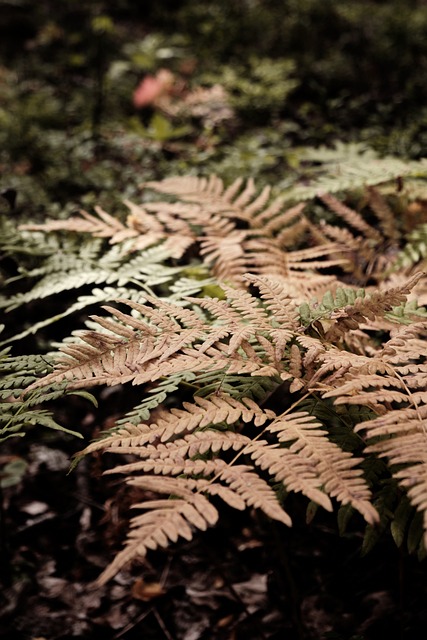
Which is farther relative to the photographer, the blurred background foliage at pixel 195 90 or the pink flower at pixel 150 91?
the pink flower at pixel 150 91

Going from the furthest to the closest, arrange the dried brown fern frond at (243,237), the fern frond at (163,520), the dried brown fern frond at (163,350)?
the dried brown fern frond at (243,237) → the dried brown fern frond at (163,350) → the fern frond at (163,520)

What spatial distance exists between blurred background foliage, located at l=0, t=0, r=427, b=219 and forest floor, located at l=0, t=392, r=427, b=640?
167 cm

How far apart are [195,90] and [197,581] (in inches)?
176

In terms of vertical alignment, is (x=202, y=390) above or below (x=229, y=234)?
below

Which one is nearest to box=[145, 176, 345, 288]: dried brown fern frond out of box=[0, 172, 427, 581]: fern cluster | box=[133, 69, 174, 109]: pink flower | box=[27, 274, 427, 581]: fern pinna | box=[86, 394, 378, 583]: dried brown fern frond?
box=[0, 172, 427, 581]: fern cluster

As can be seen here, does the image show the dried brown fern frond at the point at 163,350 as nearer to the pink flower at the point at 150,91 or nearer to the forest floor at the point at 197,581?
the forest floor at the point at 197,581

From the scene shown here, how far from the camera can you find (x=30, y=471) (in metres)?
2.47

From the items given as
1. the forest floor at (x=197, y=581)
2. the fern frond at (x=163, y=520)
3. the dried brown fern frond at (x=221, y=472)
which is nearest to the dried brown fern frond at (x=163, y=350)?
the dried brown fern frond at (x=221, y=472)

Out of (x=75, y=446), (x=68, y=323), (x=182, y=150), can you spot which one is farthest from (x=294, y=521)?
(x=182, y=150)

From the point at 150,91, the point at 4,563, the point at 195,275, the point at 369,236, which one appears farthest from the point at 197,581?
the point at 150,91

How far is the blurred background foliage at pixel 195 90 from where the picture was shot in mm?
3580

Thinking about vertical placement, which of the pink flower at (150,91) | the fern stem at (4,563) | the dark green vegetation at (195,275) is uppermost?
the pink flower at (150,91)

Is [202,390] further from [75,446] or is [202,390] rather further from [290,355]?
[75,446]

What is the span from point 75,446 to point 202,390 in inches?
51.8
